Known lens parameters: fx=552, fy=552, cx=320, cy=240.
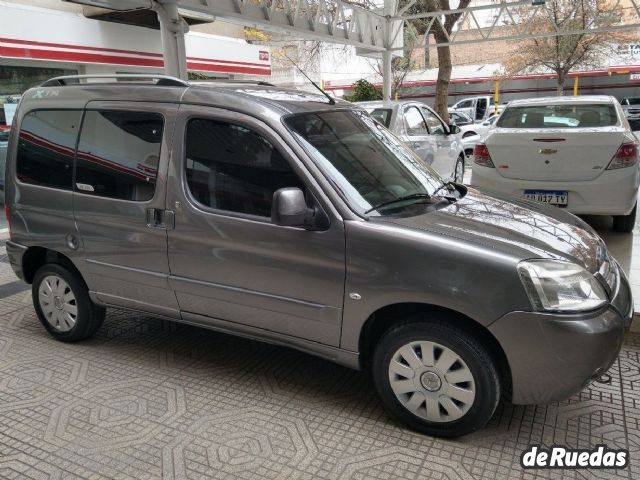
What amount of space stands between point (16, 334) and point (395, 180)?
3.45m

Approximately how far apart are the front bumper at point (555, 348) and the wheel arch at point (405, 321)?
0.10 metres

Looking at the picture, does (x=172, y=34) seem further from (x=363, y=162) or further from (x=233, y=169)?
(x=363, y=162)

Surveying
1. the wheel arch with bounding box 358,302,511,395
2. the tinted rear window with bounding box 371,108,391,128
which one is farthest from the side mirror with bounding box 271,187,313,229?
the tinted rear window with bounding box 371,108,391,128

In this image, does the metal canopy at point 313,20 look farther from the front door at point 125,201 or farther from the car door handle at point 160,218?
Answer: the car door handle at point 160,218

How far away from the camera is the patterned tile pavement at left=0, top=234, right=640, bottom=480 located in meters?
2.82

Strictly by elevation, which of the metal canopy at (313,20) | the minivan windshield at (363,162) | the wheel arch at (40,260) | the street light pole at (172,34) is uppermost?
the metal canopy at (313,20)

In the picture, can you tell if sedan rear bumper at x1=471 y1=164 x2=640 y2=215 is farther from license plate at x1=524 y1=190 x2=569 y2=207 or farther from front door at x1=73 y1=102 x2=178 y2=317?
front door at x1=73 y1=102 x2=178 y2=317

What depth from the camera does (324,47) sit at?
29.2 metres

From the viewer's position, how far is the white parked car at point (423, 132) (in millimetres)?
8039

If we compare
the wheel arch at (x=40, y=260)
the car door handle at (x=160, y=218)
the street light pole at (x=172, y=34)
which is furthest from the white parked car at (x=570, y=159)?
the wheel arch at (x=40, y=260)

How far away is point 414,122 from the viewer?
8.48 m

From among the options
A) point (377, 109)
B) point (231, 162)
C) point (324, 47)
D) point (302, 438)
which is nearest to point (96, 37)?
point (377, 109)

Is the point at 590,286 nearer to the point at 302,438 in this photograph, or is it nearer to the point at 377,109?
the point at 302,438

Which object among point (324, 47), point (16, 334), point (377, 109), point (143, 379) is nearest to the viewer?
point (143, 379)
